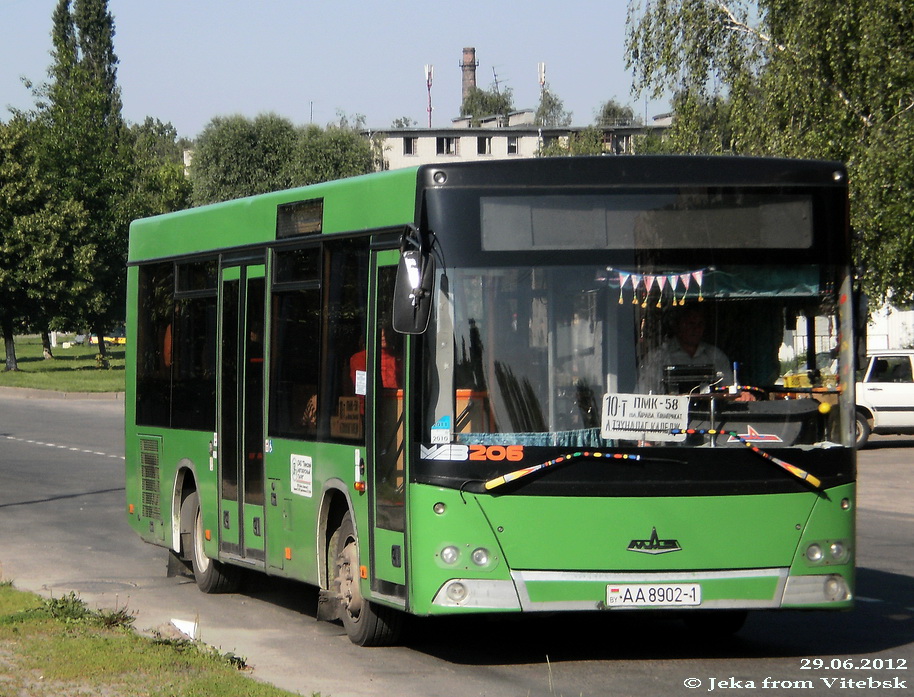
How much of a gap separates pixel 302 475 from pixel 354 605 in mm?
1054

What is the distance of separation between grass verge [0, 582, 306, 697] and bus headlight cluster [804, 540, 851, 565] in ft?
9.83

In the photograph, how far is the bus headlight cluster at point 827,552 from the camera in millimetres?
8117

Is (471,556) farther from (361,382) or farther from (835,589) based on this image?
(835,589)

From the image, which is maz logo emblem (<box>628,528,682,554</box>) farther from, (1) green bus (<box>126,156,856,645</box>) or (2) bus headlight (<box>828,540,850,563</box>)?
(2) bus headlight (<box>828,540,850,563</box>)

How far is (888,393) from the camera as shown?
92.4 feet

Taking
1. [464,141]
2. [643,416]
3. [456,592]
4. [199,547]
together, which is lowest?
[199,547]

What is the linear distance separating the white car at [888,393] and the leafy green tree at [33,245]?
40.5 m

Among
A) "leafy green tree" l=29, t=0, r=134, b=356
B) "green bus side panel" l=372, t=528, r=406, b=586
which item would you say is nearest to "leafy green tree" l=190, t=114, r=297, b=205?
"leafy green tree" l=29, t=0, r=134, b=356

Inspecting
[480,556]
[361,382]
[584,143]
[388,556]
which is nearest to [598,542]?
[480,556]

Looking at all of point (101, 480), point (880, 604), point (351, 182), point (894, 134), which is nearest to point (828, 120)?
point (894, 134)

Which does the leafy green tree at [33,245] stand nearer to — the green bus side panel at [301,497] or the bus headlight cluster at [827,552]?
the green bus side panel at [301,497]

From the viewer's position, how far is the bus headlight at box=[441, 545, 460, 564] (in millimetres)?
7836

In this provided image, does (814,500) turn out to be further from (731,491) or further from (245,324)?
(245,324)

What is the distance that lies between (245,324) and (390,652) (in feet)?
9.61
